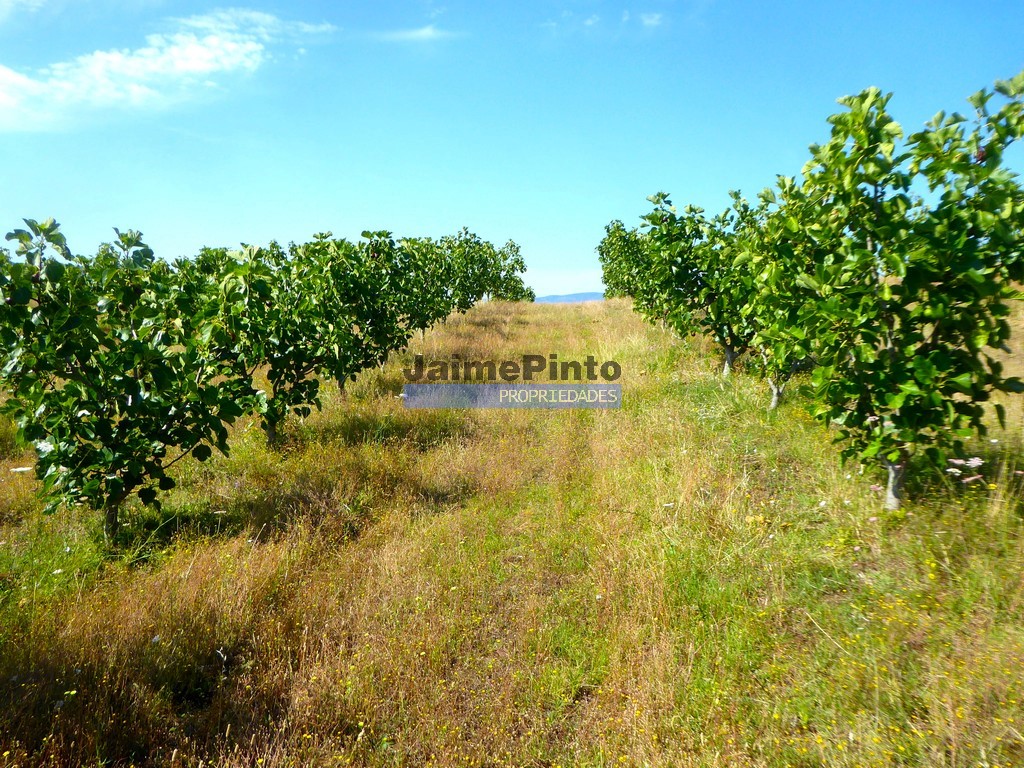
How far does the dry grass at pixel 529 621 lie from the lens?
2.48 m

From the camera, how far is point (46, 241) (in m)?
3.87

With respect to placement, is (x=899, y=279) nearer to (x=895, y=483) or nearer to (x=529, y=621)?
(x=895, y=483)

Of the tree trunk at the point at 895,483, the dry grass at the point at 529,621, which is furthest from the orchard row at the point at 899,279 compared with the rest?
the dry grass at the point at 529,621

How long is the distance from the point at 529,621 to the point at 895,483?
283 cm

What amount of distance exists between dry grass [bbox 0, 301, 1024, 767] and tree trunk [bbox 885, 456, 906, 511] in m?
0.15

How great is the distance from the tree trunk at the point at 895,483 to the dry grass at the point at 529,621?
0.50 ft

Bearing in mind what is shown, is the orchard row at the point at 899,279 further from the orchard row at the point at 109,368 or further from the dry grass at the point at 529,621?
the orchard row at the point at 109,368

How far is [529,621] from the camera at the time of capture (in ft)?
11.5

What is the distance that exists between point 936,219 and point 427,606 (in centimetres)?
420

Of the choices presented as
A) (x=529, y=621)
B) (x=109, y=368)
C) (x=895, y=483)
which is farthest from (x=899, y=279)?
(x=109, y=368)

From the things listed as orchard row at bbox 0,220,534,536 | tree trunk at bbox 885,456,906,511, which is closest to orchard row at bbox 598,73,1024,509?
tree trunk at bbox 885,456,906,511

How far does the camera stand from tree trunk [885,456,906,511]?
3.95 m

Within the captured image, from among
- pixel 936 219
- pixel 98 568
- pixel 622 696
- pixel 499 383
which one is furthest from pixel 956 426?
pixel 499 383

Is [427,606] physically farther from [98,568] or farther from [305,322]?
[305,322]
